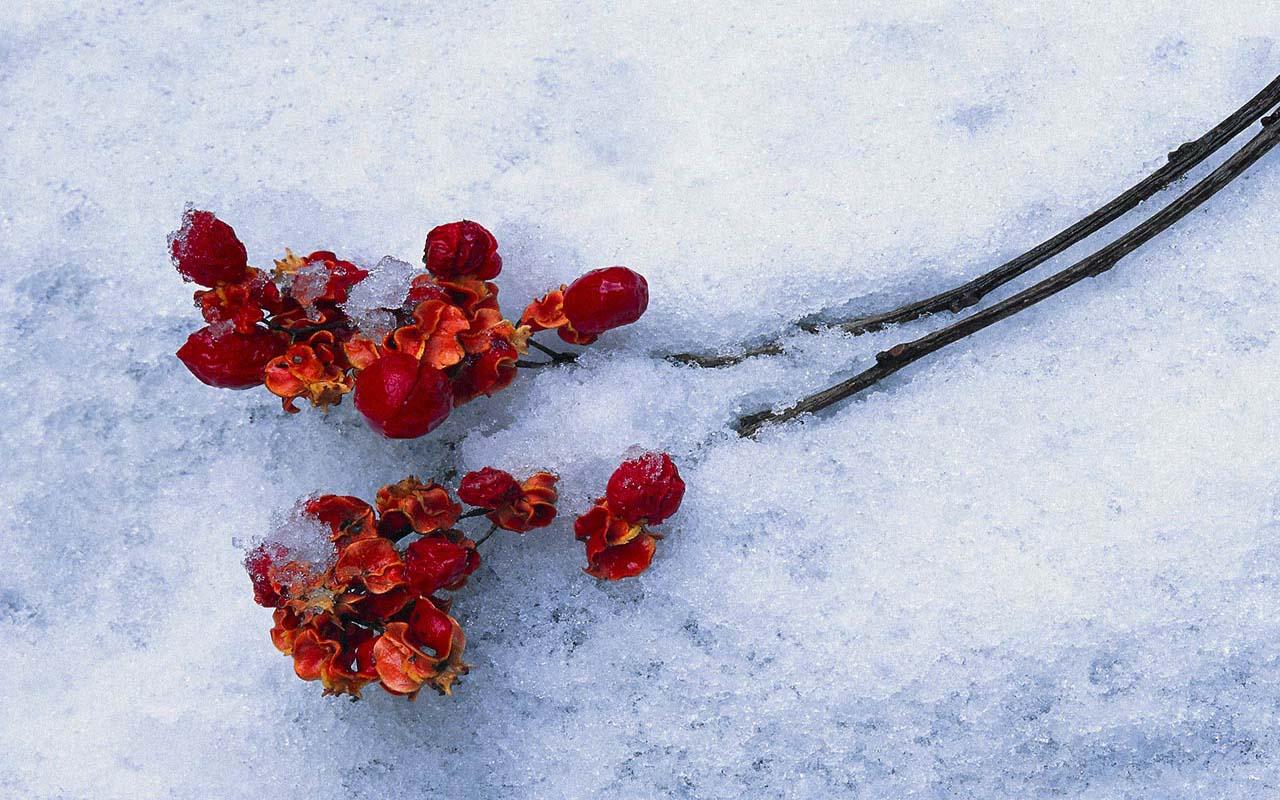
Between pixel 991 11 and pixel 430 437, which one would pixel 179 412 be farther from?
pixel 991 11

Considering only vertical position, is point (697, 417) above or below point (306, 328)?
below

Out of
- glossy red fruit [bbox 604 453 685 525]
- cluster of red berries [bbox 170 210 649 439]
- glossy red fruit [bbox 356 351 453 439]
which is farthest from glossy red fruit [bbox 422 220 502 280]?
glossy red fruit [bbox 604 453 685 525]

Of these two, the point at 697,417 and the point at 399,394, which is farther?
the point at 697,417

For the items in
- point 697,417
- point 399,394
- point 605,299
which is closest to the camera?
point 399,394

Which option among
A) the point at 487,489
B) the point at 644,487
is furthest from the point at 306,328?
the point at 644,487

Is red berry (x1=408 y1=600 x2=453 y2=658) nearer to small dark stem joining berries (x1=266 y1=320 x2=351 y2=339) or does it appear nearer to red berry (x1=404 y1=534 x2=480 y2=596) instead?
red berry (x1=404 y1=534 x2=480 y2=596)

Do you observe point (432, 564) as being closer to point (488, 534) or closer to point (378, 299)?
point (488, 534)
